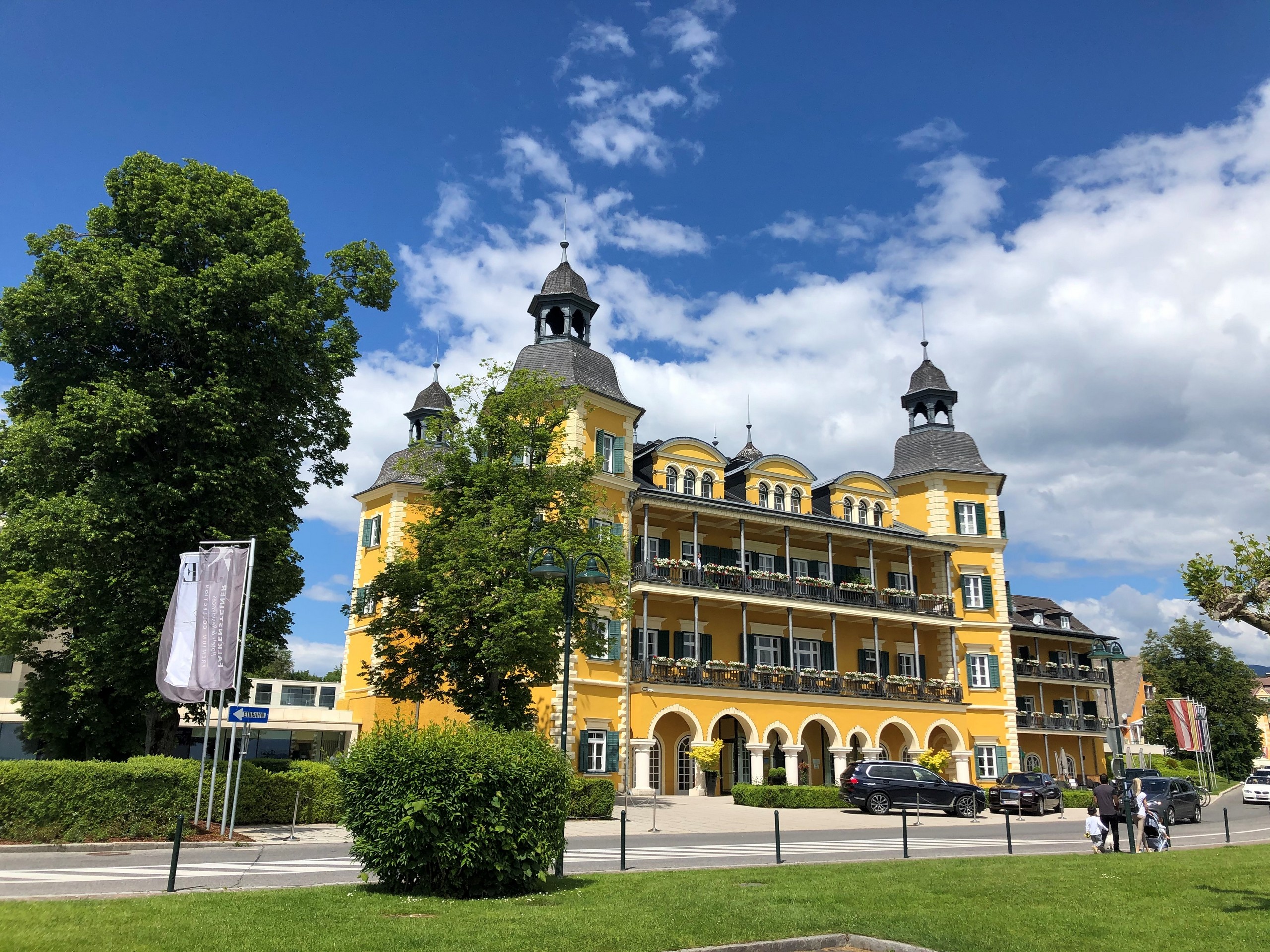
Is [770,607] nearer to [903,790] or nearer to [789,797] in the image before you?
[789,797]

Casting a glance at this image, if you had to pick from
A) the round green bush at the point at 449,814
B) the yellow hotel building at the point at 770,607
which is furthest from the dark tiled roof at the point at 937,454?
the round green bush at the point at 449,814

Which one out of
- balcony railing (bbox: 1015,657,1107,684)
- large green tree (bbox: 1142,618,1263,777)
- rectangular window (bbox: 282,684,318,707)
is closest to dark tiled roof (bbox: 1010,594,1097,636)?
balcony railing (bbox: 1015,657,1107,684)

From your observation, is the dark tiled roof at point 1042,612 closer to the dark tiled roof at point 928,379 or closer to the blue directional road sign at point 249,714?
the dark tiled roof at point 928,379

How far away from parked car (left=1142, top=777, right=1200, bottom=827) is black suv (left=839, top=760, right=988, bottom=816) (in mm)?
5066

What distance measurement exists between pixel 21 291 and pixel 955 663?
128ft

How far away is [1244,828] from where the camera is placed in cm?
2728

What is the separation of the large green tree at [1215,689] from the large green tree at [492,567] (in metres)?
58.0

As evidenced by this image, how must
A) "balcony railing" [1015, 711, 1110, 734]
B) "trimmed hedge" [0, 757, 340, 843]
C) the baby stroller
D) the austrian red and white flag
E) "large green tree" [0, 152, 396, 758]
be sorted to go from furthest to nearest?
"balcony railing" [1015, 711, 1110, 734] < the austrian red and white flag < "large green tree" [0, 152, 396, 758] < the baby stroller < "trimmed hedge" [0, 757, 340, 843]

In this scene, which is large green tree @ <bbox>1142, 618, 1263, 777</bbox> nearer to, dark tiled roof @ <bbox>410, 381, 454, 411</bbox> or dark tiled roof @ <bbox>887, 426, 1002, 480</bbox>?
dark tiled roof @ <bbox>887, 426, 1002, 480</bbox>

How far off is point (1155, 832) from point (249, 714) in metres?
19.1

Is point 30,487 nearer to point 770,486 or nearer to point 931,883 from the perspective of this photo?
point 931,883

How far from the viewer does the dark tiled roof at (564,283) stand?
39.2m

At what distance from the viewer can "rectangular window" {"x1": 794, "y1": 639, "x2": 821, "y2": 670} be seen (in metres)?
41.7

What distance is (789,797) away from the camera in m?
32.2
